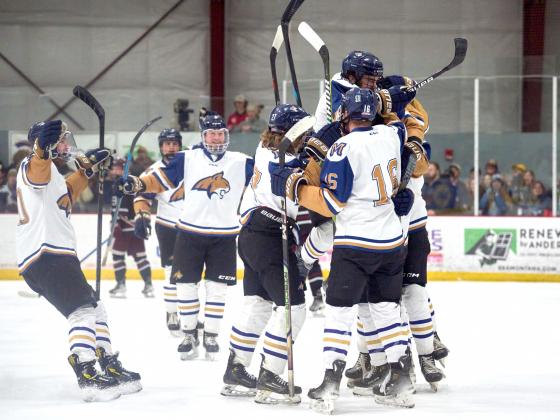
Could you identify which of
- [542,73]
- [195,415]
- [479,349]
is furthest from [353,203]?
[542,73]

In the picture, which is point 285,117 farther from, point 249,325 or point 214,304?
point 214,304

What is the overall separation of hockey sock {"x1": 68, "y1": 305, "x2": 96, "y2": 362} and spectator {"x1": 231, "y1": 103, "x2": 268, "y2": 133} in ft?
18.9

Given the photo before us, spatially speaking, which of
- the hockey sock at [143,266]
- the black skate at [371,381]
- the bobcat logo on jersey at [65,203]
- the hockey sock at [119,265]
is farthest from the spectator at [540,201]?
the bobcat logo on jersey at [65,203]

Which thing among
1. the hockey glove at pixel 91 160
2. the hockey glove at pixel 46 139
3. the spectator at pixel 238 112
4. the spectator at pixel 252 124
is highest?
the spectator at pixel 238 112

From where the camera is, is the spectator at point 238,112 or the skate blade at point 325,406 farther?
the spectator at point 238,112

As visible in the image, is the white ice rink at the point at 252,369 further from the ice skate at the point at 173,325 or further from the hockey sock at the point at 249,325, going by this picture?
the hockey sock at the point at 249,325

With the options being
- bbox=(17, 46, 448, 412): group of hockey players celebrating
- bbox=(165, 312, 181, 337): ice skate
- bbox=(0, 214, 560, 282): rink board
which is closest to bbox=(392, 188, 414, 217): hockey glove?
bbox=(17, 46, 448, 412): group of hockey players celebrating

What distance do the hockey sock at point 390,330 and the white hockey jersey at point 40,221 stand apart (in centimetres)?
139

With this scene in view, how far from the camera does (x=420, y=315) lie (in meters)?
4.62

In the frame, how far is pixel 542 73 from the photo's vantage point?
9562mm

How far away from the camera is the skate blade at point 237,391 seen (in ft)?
14.6

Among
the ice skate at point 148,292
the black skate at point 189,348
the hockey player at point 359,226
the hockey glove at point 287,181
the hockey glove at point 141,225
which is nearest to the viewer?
the hockey player at point 359,226

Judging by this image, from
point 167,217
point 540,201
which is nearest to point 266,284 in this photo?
point 167,217

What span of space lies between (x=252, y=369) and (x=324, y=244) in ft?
3.50
